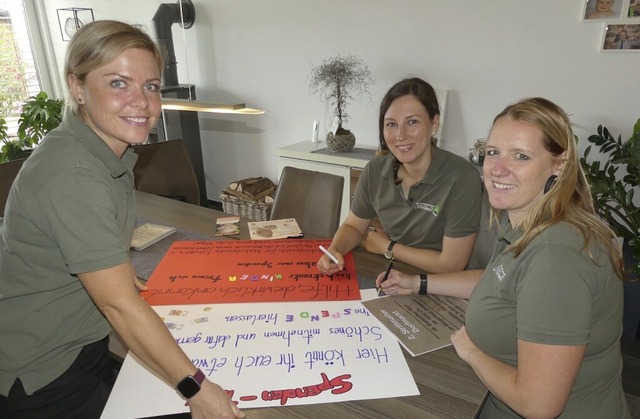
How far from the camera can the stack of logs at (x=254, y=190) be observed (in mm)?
4004

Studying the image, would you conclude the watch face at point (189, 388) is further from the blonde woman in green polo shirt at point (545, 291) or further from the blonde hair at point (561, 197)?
the blonde hair at point (561, 197)

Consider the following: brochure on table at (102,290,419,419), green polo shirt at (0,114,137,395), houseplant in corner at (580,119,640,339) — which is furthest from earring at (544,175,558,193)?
houseplant in corner at (580,119,640,339)

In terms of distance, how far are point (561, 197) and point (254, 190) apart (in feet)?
10.7

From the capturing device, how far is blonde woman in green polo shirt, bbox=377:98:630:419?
862 millimetres

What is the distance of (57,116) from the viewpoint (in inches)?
147

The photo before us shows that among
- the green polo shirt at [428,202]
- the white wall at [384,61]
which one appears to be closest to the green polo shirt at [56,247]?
the green polo shirt at [428,202]

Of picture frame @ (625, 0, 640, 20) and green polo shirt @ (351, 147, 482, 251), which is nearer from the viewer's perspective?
green polo shirt @ (351, 147, 482, 251)

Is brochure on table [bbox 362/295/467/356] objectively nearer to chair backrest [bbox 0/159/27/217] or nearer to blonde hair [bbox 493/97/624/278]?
blonde hair [bbox 493/97/624/278]

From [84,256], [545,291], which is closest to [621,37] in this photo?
[545,291]

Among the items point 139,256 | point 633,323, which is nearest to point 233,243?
point 139,256

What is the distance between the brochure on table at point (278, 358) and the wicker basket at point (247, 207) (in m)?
2.64

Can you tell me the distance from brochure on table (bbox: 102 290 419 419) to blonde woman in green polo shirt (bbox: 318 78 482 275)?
39 cm

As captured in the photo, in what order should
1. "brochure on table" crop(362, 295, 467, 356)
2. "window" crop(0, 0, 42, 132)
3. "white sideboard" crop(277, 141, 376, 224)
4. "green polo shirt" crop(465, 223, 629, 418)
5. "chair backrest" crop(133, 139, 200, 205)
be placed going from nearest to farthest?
"green polo shirt" crop(465, 223, 629, 418) → "brochure on table" crop(362, 295, 467, 356) → "chair backrest" crop(133, 139, 200, 205) → "white sideboard" crop(277, 141, 376, 224) → "window" crop(0, 0, 42, 132)

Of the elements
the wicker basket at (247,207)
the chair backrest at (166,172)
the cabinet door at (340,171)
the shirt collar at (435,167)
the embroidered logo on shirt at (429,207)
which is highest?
the shirt collar at (435,167)
